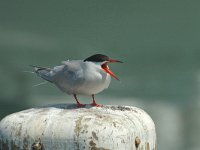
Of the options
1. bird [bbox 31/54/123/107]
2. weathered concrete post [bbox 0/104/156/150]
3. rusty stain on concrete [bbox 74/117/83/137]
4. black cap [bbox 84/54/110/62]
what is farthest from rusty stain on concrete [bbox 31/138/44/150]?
black cap [bbox 84/54/110/62]

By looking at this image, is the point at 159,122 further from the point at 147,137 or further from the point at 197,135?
the point at 147,137

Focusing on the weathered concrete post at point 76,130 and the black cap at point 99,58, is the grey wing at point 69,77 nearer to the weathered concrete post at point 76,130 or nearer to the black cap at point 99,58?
the black cap at point 99,58

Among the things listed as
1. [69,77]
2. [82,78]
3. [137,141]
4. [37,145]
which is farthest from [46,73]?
[137,141]

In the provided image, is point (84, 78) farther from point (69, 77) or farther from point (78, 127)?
point (78, 127)

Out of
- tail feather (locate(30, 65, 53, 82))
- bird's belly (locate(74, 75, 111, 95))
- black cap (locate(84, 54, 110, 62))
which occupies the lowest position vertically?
bird's belly (locate(74, 75, 111, 95))

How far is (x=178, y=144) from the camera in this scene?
6.03 m

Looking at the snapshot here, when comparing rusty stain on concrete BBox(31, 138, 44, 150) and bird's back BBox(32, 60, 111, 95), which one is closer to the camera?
rusty stain on concrete BBox(31, 138, 44, 150)

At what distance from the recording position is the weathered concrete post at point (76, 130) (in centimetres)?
322

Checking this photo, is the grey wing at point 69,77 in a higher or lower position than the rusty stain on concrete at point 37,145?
higher

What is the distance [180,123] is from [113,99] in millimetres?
816

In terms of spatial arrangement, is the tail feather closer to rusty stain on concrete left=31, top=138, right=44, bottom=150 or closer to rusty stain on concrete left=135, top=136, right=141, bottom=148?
rusty stain on concrete left=31, top=138, right=44, bottom=150

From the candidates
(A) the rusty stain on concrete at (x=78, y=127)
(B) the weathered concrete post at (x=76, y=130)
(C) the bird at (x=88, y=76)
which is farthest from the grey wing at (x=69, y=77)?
(A) the rusty stain on concrete at (x=78, y=127)

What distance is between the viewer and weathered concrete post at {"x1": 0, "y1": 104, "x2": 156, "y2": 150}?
3.22m

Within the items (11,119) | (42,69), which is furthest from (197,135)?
(11,119)
